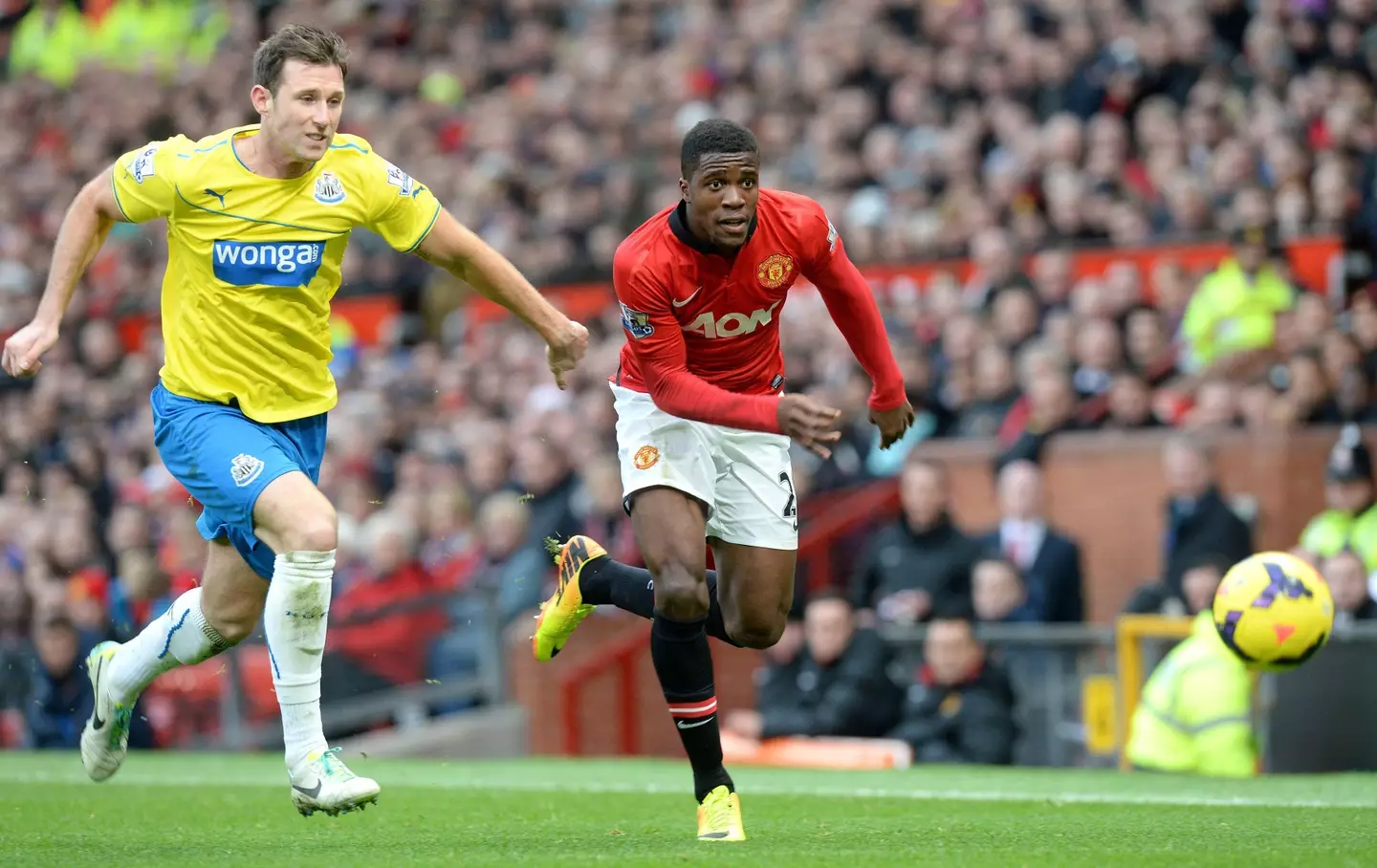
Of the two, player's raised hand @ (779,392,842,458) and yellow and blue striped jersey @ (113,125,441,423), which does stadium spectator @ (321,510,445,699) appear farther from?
player's raised hand @ (779,392,842,458)

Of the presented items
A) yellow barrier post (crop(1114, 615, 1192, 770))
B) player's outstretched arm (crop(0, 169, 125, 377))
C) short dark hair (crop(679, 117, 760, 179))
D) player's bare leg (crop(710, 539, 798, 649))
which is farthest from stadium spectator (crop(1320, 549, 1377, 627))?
player's outstretched arm (crop(0, 169, 125, 377))

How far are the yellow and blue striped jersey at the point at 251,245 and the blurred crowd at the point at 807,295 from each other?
207 inches

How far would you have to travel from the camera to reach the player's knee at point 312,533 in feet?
19.7

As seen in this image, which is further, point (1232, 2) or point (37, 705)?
point (1232, 2)

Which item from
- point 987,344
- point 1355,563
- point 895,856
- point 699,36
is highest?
point 699,36

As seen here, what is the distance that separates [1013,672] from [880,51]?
782cm

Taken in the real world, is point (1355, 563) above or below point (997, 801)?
above

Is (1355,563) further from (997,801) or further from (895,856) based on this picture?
(895,856)

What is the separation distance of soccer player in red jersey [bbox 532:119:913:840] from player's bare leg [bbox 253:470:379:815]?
3.65 feet

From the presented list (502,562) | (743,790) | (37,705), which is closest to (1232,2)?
(502,562)

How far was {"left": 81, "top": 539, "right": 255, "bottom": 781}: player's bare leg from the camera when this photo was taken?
6.62 metres

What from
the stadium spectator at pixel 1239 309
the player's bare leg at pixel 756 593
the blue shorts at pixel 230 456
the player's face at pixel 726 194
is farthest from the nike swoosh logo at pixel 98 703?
the stadium spectator at pixel 1239 309

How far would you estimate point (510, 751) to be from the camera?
12.4m

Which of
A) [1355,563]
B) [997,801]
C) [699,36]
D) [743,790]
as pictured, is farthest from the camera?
[699,36]
